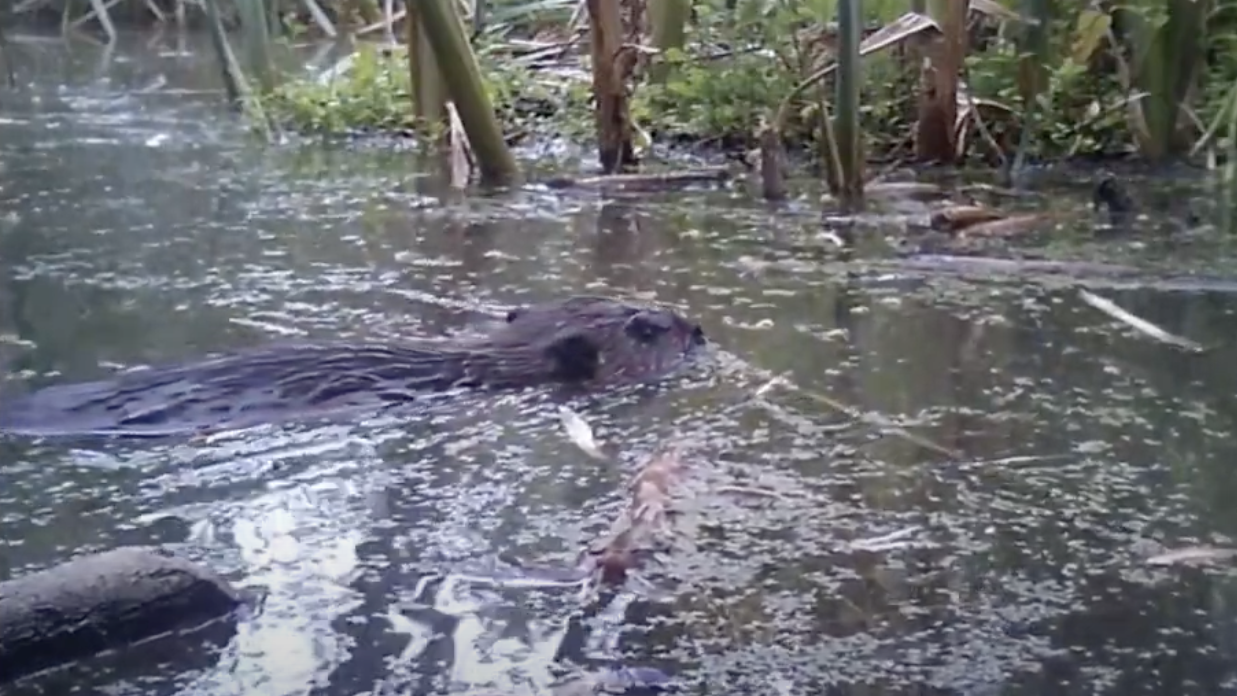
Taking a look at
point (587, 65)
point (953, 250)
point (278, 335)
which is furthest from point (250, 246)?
point (587, 65)

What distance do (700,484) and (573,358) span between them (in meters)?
0.55

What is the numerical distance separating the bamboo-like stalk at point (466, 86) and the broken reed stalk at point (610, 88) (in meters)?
0.28

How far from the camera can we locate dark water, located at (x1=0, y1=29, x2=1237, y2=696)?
160cm

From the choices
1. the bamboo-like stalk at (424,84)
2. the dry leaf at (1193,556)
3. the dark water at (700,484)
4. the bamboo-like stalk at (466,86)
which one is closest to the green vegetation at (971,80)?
the bamboo-like stalk at (424,84)

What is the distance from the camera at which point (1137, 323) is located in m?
2.94

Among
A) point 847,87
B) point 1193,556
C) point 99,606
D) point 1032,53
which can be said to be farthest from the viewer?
point 1032,53

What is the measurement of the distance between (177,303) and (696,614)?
174 centimetres

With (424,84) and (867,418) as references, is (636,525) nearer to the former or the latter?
(867,418)

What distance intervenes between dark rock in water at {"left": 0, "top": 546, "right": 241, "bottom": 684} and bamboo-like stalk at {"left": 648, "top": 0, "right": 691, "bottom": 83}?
4.06 m

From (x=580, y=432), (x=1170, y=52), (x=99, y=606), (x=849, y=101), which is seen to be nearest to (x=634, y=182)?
(x=849, y=101)

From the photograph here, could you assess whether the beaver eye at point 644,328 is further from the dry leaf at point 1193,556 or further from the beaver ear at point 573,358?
the dry leaf at point 1193,556

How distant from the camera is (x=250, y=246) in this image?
3.79m

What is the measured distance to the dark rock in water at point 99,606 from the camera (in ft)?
5.11

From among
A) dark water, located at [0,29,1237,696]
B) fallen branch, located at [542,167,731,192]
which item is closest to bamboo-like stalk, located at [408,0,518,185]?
fallen branch, located at [542,167,731,192]
